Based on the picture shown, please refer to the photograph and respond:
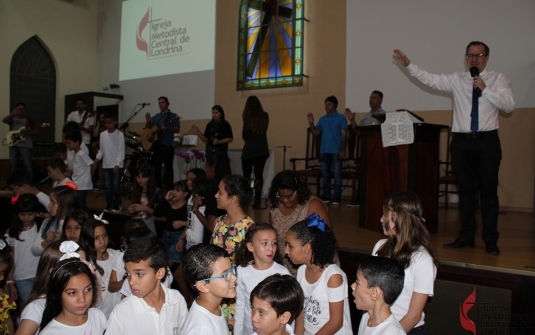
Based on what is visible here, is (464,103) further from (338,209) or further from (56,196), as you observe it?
(56,196)

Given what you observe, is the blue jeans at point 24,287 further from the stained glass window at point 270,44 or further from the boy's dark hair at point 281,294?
the stained glass window at point 270,44

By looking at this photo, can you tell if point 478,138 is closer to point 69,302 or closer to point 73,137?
point 69,302

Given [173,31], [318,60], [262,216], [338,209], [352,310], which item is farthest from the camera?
[173,31]

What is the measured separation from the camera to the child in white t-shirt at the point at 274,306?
5.29 ft

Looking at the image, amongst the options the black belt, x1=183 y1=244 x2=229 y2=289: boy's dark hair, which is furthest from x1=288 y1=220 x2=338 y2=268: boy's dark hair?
the black belt

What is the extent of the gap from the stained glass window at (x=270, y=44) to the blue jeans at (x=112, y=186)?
326 centimetres

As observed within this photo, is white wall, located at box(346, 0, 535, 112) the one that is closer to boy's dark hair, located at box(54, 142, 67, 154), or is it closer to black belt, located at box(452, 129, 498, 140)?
black belt, located at box(452, 129, 498, 140)

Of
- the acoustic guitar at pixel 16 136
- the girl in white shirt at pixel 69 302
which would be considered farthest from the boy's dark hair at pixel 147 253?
the acoustic guitar at pixel 16 136

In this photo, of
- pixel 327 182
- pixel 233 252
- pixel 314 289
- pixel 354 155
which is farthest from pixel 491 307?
pixel 354 155

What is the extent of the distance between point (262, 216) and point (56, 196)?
7.05 ft

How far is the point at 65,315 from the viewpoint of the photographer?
180cm

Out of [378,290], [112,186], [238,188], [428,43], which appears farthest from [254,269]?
[428,43]

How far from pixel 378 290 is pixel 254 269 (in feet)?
2.39

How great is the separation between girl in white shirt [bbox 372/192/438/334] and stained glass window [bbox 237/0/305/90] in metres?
5.41
